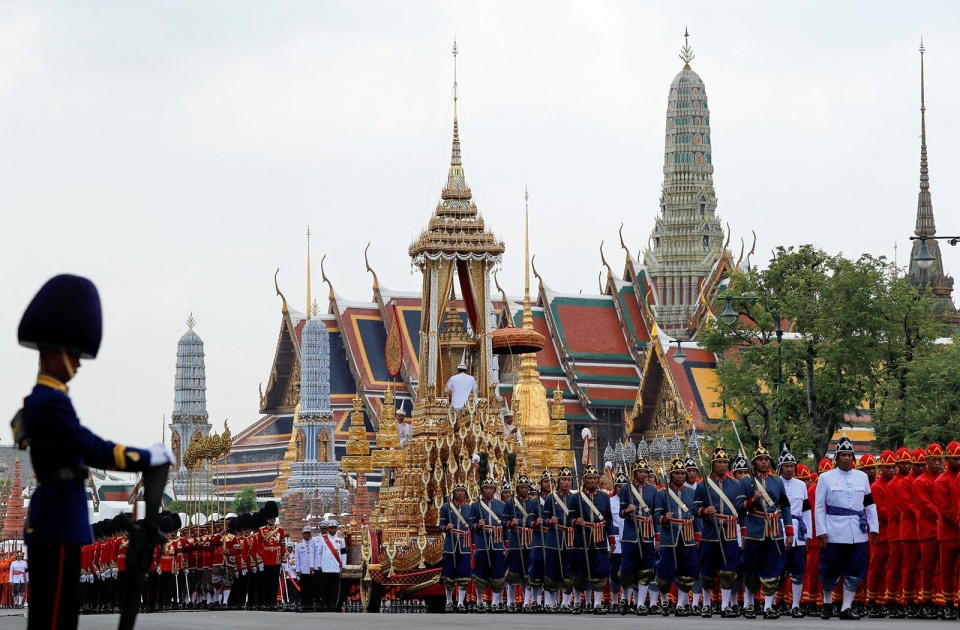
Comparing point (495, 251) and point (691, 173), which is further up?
point (691, 173)

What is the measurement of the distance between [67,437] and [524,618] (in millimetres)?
10512

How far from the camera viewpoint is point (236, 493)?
78375 mm

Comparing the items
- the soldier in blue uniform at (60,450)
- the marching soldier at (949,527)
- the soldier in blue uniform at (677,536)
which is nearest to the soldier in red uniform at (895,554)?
the marching soldier at (949,527)

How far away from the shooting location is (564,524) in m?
20.7

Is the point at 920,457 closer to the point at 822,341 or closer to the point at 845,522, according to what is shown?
the point at 845,522

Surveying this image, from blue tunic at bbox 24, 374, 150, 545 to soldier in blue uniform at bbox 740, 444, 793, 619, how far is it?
986 cm

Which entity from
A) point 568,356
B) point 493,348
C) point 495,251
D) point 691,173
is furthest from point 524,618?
point 691,173

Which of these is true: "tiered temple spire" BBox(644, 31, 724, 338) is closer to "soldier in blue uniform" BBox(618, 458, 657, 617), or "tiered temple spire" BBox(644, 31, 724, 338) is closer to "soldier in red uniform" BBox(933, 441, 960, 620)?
"soldier in blue uniform" BBox(618, 458, 657, 617)

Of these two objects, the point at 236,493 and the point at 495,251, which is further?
the point at 236,493

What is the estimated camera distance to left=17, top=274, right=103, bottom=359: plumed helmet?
838cm

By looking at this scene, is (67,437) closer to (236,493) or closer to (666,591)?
(666,591)

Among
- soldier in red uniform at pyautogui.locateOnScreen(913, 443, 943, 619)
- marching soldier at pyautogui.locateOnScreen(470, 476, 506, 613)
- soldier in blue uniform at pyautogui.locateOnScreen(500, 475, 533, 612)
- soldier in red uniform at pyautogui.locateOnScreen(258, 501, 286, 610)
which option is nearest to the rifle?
soldier in red uniform at pyautogui.locateOnScreen(913, 443, 943, 619)

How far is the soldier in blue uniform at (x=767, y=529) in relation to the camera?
17219 mm

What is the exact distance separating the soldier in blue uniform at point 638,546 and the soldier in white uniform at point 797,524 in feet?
6.84
